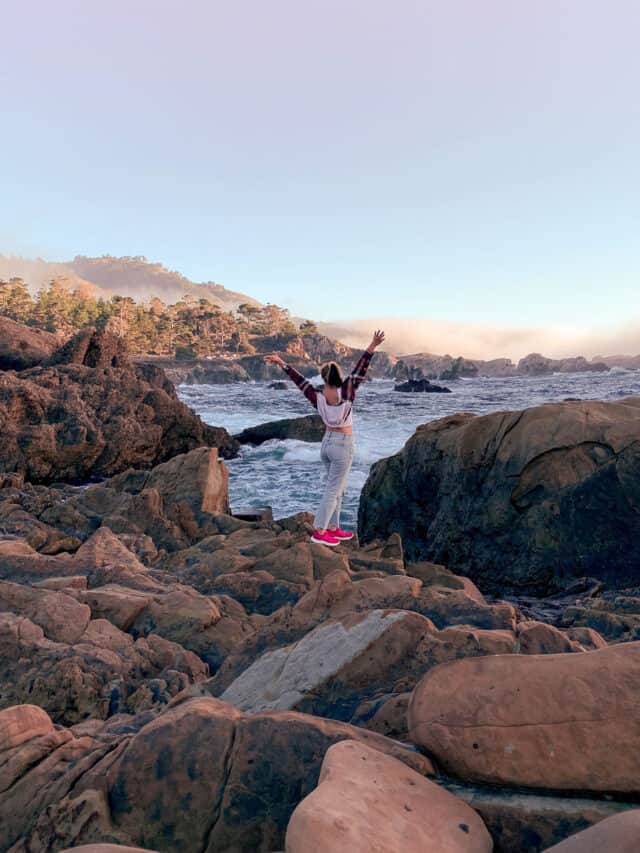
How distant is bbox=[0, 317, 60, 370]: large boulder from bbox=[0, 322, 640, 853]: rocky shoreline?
1687 cm

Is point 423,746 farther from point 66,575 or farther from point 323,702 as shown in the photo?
point 66,575

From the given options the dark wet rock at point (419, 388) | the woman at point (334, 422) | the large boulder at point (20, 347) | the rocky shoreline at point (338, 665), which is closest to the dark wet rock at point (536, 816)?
the rocky shoreline at point (338, 665)

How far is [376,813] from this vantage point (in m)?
1.62

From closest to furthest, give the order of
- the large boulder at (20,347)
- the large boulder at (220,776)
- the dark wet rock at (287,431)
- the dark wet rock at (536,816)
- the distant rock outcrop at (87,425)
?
1. the dark wet rock at (536,816)
2. the large boulder at (220,776)
3. the distant rock outcrop at (87,425)
4. the dark wet rock at (287,431)
5. the large boulder at (20,347)

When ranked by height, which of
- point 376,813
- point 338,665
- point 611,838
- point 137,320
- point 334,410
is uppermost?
point 137,320

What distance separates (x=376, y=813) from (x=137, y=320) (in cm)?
11749

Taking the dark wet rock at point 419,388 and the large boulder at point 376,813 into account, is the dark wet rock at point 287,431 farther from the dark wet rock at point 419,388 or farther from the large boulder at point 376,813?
the dark wet rock at point 419,388

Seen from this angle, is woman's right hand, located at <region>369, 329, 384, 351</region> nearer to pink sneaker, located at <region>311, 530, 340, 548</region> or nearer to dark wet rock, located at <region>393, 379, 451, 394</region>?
pink sneaker, located at <region>311, 530, 340, 548</region>

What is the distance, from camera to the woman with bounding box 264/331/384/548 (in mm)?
6465

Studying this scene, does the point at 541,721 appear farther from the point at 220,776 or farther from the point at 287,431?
the point at 287,431

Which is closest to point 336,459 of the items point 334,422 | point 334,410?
point 334,422

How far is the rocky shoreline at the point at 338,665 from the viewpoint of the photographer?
1827mm

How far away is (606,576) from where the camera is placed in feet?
23.0

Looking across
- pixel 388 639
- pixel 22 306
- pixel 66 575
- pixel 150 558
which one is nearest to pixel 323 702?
pixel 388 639
